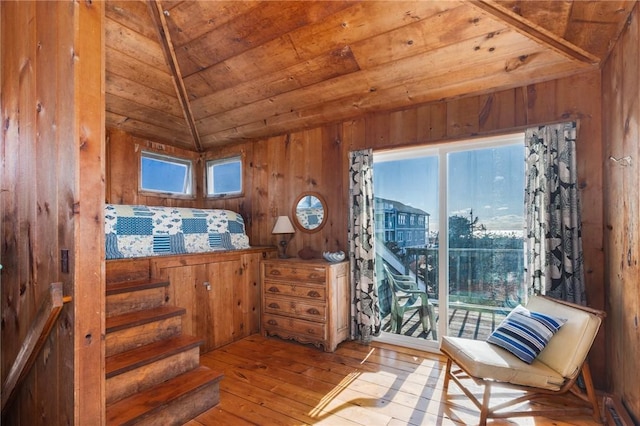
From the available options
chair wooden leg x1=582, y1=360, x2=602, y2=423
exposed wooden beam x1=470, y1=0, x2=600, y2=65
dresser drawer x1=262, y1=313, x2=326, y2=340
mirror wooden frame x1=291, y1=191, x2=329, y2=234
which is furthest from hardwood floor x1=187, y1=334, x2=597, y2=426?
exposed wooden beam x1=470, y1=0, x2=600, y2=65

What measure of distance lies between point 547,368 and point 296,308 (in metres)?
2.12

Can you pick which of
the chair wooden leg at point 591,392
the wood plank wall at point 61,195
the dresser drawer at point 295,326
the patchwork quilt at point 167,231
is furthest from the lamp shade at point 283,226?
the chair wooden leg at point 591,392

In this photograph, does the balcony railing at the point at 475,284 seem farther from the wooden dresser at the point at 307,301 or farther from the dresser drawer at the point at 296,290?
the dresser drawer at the point at 296,290

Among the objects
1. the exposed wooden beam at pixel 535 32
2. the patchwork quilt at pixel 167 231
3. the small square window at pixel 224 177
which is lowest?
the patchwork quilt at pixel 167 231

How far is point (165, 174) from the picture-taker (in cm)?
440

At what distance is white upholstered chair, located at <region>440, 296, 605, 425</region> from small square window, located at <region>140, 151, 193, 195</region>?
4.02 meters

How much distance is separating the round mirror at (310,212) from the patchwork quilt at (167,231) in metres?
0.75

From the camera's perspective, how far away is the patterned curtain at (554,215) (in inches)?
94.4

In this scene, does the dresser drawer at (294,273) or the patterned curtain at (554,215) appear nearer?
the patterned curtain at (554,215)

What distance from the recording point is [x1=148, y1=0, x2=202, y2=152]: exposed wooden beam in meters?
2.68

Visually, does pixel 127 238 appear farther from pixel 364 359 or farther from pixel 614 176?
pixel 614 176

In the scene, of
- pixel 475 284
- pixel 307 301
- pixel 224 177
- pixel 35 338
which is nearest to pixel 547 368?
pixel 475 284

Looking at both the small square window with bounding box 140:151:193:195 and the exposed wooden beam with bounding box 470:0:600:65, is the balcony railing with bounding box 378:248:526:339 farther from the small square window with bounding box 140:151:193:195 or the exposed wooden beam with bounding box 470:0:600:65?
the small square window with bounding box 140:151:193:195

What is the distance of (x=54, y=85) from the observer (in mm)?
1545
